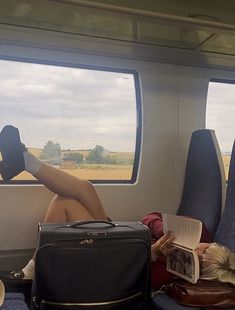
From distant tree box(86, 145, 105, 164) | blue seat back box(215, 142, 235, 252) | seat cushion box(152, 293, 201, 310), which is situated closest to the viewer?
seat cushion box(152, 293, 201, 310)

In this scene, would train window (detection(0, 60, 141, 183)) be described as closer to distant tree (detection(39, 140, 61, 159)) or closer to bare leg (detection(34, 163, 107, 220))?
distant tree (detection(39, 140, 61, 159))

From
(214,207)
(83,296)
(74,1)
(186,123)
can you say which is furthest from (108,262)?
(186,123)

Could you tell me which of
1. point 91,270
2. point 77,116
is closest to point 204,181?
point 77,116

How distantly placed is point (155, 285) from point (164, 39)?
1576 millimetres

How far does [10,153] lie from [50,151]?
287 millimetres

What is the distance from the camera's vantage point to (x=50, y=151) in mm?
2582

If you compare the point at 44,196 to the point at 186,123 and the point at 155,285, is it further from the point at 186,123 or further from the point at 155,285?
the point at 186,123

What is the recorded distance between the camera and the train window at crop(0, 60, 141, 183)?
252 centimetres

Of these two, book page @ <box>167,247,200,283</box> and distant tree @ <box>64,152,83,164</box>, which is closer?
book page @ <box>167,247,200,283</box>

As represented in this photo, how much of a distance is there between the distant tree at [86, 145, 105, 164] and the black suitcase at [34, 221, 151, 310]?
0.93 meters

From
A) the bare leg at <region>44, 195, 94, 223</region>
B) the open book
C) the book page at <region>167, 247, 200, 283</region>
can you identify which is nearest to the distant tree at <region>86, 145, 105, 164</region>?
the bare leg at <region>44, 195, 94, 223</region>

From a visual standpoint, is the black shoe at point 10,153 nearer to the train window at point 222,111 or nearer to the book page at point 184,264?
the book page at point 184,264

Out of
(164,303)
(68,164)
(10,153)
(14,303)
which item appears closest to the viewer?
(14,303)

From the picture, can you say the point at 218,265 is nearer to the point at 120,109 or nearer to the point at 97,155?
the point at 97,155
